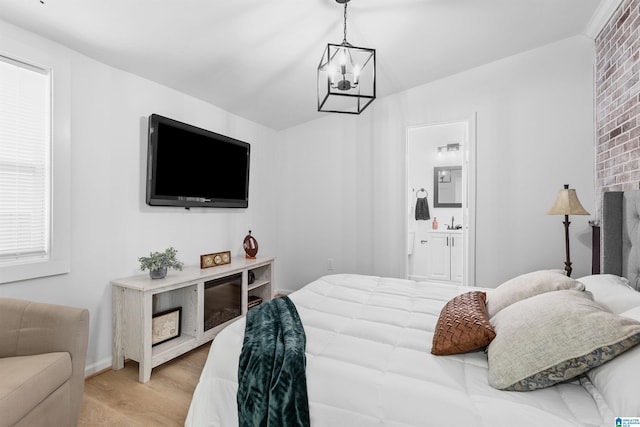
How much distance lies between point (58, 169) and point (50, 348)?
1.15 meters

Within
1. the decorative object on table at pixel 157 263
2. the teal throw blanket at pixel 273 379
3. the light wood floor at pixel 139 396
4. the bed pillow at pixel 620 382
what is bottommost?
the light wood floor at pixel 139 396

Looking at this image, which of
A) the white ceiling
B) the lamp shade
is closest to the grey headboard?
the lamp shade

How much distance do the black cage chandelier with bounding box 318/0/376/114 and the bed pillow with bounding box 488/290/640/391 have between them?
4.44ft

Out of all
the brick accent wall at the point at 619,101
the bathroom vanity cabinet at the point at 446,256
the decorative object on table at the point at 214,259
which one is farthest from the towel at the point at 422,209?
the decorative object on table at the point at 214,259

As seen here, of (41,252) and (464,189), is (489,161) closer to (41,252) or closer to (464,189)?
(464,189)

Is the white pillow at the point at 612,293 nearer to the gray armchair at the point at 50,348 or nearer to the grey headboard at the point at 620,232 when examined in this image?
the grey headboard at the point at 620,232

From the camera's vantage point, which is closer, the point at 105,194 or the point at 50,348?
the point at 50,348

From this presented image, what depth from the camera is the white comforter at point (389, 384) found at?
3.01ft

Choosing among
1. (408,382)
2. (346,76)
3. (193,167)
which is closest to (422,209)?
(346,76)

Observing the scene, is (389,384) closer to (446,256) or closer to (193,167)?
(193,167)

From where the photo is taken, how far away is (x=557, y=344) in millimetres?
1005

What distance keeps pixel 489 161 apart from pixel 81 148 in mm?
3613

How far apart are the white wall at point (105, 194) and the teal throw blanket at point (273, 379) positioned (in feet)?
5.09

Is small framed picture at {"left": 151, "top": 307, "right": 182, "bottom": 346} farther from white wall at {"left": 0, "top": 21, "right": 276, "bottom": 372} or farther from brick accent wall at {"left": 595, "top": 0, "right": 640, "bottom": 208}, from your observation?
brick accent wall at {"left": 595, "top": 0, "right": 640, "bottom": 208}
